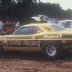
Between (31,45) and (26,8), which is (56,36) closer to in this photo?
(31,45)

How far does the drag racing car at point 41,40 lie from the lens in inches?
485

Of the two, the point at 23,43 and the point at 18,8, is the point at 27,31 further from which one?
the point at 18,8

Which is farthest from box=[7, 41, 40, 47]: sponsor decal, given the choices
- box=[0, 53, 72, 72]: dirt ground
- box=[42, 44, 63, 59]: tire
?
box=[0, 53, 72, 72]: dirt ground

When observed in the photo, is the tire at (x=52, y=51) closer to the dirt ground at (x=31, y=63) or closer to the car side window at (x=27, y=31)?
the dirt ground at (x=31, y=63)

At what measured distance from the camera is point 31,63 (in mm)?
11875

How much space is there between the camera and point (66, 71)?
9875mm

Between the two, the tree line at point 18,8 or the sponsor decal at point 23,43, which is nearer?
the sponsor decal at point 23,43

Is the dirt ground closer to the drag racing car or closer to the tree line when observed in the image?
the drag racing car

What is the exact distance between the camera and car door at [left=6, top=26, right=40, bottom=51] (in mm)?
12945

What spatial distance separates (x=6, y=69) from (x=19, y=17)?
32.2m

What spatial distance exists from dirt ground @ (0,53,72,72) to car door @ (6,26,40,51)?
1.48 ft

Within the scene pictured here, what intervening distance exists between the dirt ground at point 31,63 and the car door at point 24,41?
0.45 metres

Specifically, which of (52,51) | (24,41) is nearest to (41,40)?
(52,51)

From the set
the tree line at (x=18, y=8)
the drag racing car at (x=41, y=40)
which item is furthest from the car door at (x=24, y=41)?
the tree line at (x=18, y=8)
